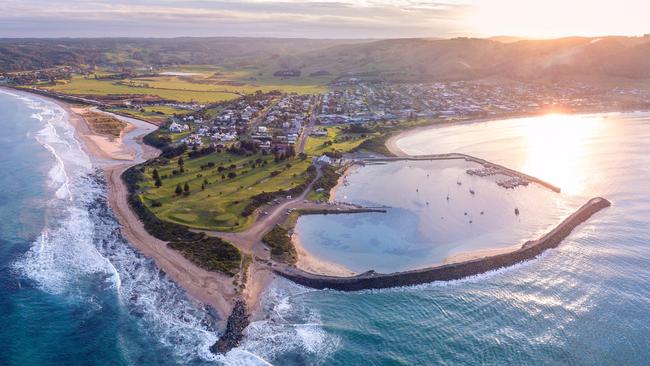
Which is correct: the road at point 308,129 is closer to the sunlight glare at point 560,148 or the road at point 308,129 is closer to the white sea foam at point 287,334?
the sunlight glare at point 560,148

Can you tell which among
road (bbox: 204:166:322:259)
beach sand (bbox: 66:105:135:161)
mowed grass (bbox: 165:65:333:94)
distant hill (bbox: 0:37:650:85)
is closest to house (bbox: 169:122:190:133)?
beach sand (bbox: 66:105:135:161)

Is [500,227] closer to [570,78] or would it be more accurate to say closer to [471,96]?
[471,96]

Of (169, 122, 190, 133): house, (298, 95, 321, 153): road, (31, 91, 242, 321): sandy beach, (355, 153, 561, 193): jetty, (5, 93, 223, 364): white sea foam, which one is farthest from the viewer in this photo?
(169, 122, 190, 133): house

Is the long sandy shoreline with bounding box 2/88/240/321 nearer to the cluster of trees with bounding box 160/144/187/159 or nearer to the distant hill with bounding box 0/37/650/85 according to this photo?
the cluster of trees with bounding box 160/144/187/159

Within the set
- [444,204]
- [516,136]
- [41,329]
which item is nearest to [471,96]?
[516,136]

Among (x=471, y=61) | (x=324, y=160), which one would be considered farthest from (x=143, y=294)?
(x=471, y=61)

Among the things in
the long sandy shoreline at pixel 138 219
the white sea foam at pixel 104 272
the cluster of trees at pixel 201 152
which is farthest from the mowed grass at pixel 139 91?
the white sea foam at pixel 104 272
